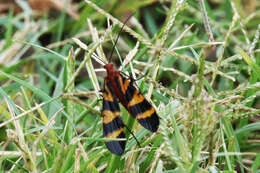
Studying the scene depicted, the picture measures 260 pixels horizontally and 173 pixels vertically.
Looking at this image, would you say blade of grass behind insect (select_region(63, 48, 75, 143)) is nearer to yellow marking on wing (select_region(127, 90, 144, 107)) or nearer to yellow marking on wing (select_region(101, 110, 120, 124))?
yellow marking on wing (select_region(101, 110, 120, 124))

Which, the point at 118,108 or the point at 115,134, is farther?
the point at 118,108

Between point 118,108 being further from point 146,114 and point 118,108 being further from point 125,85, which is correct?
point 146,114

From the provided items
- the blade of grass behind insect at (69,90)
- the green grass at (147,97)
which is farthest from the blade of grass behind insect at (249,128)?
the blade of grass behind insect at (69,90)

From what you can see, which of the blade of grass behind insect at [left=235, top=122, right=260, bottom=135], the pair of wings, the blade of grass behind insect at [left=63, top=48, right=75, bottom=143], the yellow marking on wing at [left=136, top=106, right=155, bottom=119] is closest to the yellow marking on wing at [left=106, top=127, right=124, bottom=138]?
the pair of wings

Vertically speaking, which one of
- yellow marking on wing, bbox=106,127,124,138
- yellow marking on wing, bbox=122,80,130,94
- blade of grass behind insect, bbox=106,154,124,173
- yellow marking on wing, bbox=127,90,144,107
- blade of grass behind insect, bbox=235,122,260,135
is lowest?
blade of grass behind insect, bbox=106,154,124,173

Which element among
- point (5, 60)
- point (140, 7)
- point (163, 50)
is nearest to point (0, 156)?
point (163, 50)

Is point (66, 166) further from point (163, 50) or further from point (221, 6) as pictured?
point (221, 6)

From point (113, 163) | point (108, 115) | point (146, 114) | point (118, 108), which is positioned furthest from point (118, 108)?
point (113, 163)
